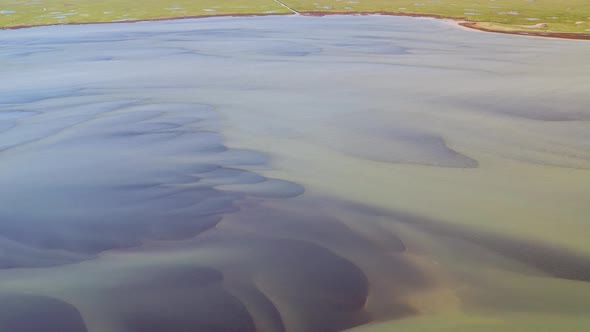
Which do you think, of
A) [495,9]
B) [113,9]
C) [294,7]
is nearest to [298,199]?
[294,7]

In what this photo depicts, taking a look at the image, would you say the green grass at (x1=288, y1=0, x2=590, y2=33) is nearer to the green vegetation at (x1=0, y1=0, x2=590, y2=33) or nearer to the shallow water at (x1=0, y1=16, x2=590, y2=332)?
the green vegetation at (x1=0, y1=0, x2=590, y2=33)

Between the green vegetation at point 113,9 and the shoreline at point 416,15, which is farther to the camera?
the green vegetation at point 113,9

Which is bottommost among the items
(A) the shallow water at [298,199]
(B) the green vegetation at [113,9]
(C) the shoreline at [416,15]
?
(A) the shallow water at [298,199]

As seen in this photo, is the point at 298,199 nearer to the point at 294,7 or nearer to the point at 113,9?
the point at 294,7

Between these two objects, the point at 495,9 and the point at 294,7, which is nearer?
the point at 495,9

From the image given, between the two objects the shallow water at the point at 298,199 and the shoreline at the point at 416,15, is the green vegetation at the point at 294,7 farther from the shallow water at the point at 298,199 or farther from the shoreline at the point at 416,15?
the shallow water at the point at 298,199

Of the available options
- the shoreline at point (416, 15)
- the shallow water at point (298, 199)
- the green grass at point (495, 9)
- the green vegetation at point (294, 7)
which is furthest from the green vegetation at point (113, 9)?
the shallow water at point (298, 199)
